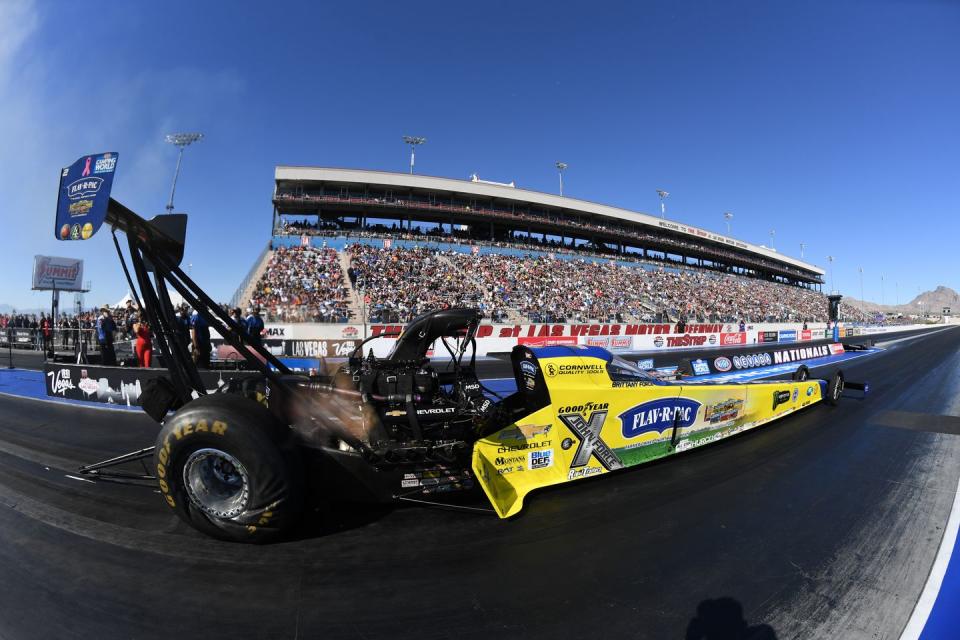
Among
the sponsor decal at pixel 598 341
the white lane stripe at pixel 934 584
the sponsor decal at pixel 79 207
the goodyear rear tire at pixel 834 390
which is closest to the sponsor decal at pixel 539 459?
the white lane stripe at pixel 934 584

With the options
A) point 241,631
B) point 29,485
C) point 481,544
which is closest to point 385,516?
point 481,544

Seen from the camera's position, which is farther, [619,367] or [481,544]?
[619,367]

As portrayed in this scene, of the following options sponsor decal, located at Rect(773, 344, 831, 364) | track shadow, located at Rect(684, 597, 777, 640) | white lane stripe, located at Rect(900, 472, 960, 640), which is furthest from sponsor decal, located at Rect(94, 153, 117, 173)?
sponsor decal, located at Rect(773, 344, 831, 364)

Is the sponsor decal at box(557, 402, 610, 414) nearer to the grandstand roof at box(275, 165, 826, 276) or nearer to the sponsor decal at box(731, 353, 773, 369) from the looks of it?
the sponsor decal at box(731, 353, 773, 369)

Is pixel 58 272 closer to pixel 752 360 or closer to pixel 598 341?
pixel 598 341

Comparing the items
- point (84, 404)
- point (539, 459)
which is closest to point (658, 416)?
point (539, 459)

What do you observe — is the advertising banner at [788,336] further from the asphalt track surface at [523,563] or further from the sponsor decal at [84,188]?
the sponsor decal at [84,188]

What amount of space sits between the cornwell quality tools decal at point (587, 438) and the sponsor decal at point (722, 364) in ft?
25.0

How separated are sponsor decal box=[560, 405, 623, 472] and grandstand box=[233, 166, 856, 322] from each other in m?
15.1

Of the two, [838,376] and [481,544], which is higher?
[838,376]

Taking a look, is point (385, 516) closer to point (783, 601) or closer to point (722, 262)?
point (783, 601)

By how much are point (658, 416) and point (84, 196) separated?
5044mm

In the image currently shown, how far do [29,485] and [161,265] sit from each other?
2.45m

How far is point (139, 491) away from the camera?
335cm
